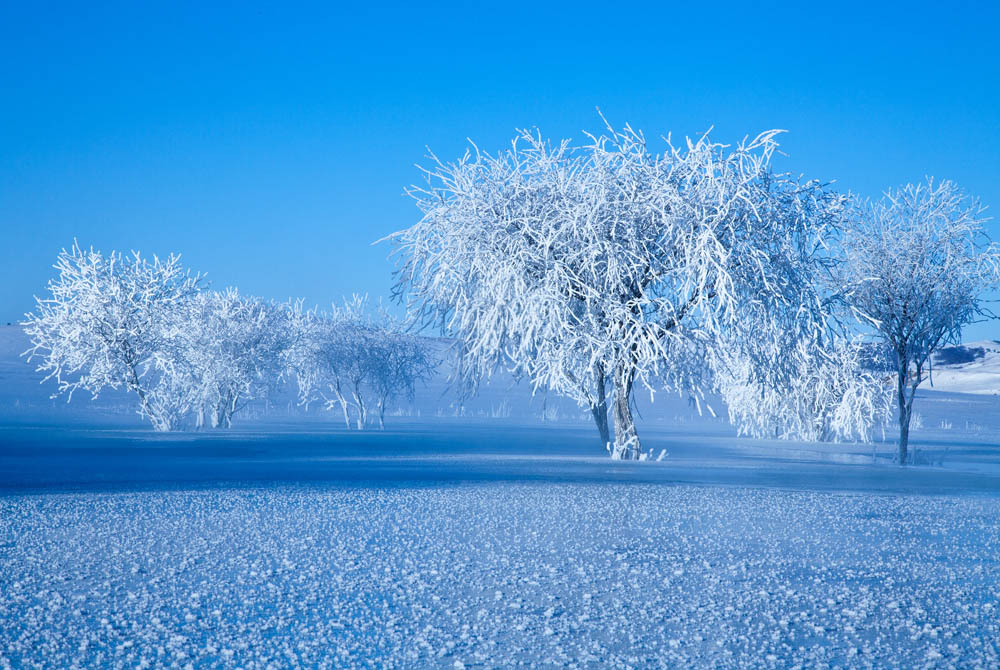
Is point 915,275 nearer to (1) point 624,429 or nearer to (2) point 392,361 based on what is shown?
(1) point 624,429

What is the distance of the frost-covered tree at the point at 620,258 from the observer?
1650cm

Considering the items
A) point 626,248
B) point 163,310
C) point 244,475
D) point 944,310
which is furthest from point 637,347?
point 163,310

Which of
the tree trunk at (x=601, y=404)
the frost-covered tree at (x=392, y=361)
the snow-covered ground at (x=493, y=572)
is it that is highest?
the frost-covered tree at (x=392, y=361)

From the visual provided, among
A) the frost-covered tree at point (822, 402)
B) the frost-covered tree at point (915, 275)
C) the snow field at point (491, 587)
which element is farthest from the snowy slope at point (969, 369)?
the snow field at point (491, 587)

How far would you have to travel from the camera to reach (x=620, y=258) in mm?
16719

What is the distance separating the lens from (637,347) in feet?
54.9

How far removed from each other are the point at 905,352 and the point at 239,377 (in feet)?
84.2

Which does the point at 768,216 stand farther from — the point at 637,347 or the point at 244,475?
the point at 244,475

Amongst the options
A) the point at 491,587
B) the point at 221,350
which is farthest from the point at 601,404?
the point at 221,350

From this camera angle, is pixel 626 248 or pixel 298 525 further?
pixel 626 248

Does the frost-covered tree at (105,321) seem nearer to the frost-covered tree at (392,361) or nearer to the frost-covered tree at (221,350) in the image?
the frost-covered tree at (221,350)

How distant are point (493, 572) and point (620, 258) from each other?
11312 millimetres

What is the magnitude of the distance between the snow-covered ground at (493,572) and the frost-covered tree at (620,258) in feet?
11.7

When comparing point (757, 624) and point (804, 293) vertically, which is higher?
point (804, 293)
